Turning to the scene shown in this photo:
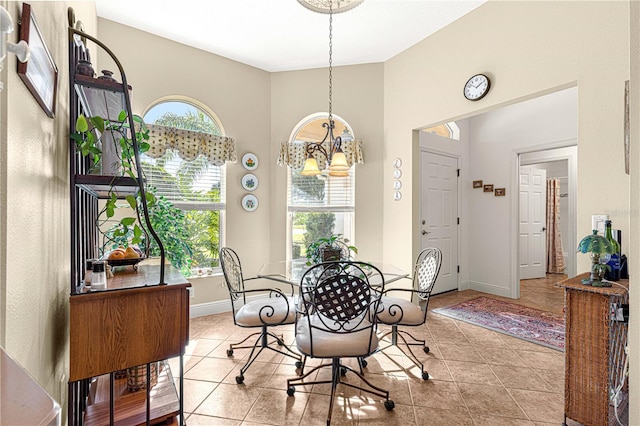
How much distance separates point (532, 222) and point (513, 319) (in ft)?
9.60

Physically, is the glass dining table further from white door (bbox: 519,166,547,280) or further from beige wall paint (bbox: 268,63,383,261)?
white door (bbox: 519,166,547,280)

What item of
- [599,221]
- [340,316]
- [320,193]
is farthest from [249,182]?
[599,221]

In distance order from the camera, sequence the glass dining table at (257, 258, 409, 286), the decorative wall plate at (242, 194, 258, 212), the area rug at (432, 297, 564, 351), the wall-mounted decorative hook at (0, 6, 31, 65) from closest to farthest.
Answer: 1. the wall-mounted decorative hook at (0, 6, 31, 65)
2. the glass dining table at (257, 258, 409, 286)
3. the area rug at (432, 297, 564, 351)
4. the decorative wall plate at (242, 194, 258, 212)

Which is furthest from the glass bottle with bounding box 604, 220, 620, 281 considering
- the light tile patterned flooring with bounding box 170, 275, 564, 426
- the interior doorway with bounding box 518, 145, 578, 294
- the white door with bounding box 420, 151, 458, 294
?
the interior doorway with bounding box 518, 145, 578, 294

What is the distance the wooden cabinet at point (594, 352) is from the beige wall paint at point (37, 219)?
2461 millimetres

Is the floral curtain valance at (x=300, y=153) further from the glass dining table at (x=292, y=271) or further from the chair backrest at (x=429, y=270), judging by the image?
the chair backrest at (x=429, y=270)

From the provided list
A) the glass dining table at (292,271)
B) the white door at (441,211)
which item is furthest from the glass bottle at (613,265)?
the white door at (441,211)

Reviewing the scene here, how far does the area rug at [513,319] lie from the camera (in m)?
3.18

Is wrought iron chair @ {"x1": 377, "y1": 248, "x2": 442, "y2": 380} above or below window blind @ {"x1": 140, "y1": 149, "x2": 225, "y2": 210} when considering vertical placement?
below

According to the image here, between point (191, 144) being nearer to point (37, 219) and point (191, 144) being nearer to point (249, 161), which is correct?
point (249, 161)

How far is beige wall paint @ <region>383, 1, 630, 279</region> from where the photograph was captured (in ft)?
7.18

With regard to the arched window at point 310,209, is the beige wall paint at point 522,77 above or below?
above

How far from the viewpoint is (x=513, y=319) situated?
3672 millimetres

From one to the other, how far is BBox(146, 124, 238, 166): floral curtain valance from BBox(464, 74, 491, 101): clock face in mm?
2646
